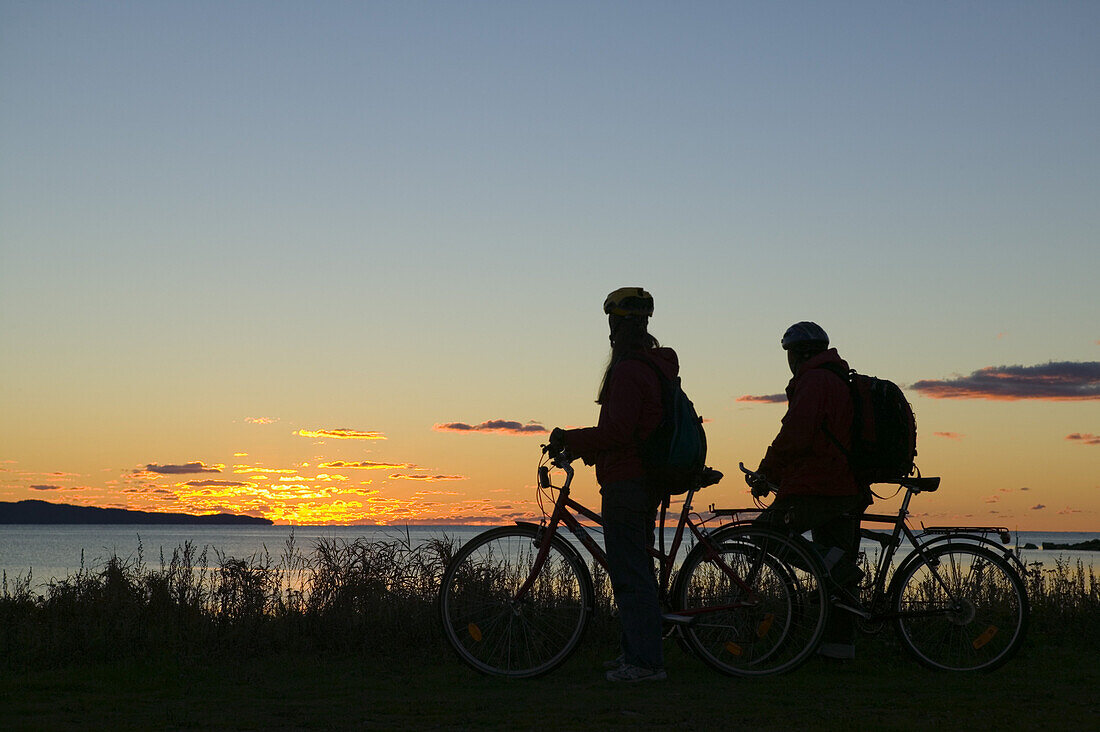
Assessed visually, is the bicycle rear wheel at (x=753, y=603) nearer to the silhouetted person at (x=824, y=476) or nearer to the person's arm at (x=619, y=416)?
the silhouetted person at (x=824, y=476)

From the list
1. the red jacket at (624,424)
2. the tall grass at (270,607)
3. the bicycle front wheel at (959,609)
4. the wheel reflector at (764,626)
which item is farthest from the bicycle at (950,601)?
the red jacket at (624,424)

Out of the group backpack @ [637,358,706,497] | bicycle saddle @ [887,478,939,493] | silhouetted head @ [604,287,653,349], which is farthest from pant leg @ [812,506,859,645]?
silhouetted head @ [604,287,653,349]

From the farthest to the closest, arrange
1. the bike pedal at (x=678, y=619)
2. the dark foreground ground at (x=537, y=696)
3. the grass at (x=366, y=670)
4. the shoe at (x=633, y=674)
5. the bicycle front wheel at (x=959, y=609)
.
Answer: the bicycle front wheel at (x=959, y=609), the bike pedal at (x=678, y=619), the shoe at (x=633, y=674), the grass at (x=366, y=670), the dark foreground ground at (x=537, y=696)

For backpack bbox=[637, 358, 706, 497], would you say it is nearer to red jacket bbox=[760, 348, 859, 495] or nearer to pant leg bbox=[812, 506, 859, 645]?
red jacket bbox=[760, 348, 859, 495]

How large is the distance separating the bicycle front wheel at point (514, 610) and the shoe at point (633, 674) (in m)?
0.42

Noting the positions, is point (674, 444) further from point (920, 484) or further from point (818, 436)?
point (920, 484)

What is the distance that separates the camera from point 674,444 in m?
6.29

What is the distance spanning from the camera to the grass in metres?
5.21

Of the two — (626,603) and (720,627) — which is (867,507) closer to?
(720,627)

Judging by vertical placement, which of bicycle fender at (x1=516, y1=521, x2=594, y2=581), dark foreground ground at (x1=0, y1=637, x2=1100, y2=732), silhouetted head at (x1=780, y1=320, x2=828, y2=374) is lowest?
dark foreground ground at (x1=0, y1=637, x2=1100, y2=732)

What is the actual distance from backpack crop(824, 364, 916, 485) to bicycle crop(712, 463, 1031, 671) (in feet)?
0.89

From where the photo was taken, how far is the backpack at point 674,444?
630 cm

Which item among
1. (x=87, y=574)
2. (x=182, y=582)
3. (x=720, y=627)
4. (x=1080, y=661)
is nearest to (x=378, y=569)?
(x=182, y=582)

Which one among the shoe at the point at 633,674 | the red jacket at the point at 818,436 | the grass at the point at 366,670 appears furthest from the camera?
the red jacket at the point at 818,436
